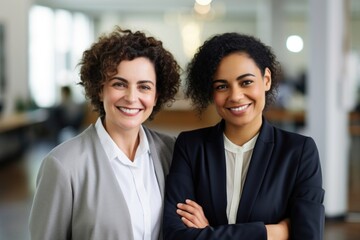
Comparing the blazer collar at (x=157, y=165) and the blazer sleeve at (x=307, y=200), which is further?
the blazer collar at (x=157, y=165)

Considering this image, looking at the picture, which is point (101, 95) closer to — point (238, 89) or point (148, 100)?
point (148, 100)

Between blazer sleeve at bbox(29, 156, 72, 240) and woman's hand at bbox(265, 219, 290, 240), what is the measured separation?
722mm

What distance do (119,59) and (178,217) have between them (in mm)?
620

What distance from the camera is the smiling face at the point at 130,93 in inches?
82.4

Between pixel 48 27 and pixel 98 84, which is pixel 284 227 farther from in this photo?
pixel 48 27

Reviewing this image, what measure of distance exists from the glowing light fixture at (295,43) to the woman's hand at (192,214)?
14.3 meters

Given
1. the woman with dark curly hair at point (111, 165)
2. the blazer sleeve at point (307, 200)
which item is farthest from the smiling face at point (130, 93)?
the blazer sleeve at point (307, 200)

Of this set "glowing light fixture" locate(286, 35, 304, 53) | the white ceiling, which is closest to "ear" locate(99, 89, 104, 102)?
"glowing light fixture" locate(286, 35, 304, 53)

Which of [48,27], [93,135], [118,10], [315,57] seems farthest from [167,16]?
[93,135]

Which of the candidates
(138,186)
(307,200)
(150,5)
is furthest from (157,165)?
(150,5)

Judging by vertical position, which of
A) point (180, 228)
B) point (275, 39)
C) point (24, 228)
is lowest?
point (24, 228)

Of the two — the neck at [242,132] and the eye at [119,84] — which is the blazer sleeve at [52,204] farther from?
the neck at [242,132]

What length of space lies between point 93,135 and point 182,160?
0.36 metres

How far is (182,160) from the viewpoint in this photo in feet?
7.19
